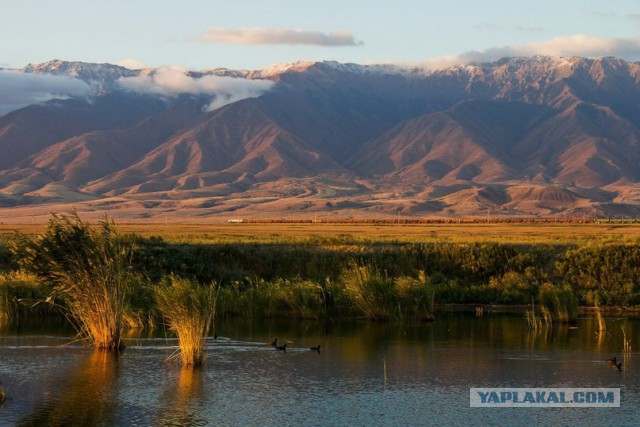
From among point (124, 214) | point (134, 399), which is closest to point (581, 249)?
point (134, 399)

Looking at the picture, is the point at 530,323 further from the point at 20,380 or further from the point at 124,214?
the point at 124,214

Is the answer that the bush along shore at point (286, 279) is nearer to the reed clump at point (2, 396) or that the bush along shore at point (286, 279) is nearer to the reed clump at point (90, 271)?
the reed clump at point (90, 271)

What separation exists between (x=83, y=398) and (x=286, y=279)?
16.2 metres

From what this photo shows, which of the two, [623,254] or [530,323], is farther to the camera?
[623,254]

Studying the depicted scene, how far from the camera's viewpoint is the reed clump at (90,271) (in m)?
24.9

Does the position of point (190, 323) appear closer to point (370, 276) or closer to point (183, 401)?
point (183, 401)

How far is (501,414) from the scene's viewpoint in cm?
1958

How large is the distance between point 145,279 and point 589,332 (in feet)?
50.6

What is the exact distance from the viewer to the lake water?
19.3 metres

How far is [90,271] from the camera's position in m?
25.2

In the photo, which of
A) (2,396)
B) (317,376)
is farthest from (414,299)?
(2,396)

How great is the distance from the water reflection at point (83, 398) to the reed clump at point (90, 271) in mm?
1262

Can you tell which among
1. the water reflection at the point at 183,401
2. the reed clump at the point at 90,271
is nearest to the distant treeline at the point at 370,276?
the reed clump at the point at 90,271

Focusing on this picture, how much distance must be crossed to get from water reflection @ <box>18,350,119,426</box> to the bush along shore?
2027mm
